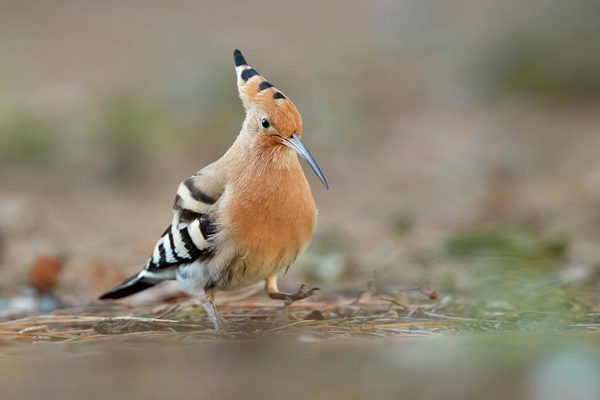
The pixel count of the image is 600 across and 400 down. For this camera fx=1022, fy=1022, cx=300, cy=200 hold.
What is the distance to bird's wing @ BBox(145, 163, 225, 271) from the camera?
10.7ft

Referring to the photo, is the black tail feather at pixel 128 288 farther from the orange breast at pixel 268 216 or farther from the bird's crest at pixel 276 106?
the bird's crest at pixel 276 106

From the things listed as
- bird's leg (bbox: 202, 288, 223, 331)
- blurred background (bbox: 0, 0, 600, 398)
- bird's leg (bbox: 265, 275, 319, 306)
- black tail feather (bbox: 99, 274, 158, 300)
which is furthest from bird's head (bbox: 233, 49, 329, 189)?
black tail feather (bbox: 99, 274, 158, 300)

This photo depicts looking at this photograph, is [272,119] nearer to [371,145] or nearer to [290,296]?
[290,296]

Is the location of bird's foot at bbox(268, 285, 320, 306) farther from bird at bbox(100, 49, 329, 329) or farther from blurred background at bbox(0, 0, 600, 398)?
blurred background at bbox(0, 0, 600, 398)

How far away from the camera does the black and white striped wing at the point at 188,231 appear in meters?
3.26

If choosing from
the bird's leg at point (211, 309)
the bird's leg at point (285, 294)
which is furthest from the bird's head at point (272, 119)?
the bird's leg at point (211, 309)

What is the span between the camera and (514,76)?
813 cm

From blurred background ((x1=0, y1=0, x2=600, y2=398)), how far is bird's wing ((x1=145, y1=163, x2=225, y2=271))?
0.67 metres

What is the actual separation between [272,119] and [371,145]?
4519mm

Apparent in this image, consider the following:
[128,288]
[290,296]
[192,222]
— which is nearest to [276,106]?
[192,222]

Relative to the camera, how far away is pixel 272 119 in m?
3.22

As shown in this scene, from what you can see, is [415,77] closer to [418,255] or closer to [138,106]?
[138,106]

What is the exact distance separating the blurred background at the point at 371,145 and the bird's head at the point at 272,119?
656 millimetres

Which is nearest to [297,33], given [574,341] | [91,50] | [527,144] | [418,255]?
[91,50]
